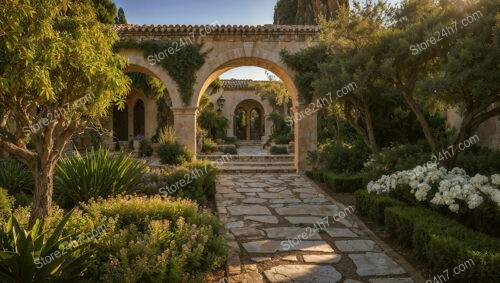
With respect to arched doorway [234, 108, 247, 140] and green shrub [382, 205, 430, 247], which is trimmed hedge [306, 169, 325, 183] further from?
arched doorway [234, 108, 247, 140]

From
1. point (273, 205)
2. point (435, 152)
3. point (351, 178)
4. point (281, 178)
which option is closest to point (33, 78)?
point (273, 205)

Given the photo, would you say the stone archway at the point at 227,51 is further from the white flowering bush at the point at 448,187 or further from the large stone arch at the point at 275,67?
the white flowering bush at the point at 448,187

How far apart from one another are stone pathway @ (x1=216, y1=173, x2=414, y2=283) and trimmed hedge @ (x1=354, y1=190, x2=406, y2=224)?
32 cm

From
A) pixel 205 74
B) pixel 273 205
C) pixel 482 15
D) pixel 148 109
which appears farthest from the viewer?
pixel 148 109

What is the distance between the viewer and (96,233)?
3332mm

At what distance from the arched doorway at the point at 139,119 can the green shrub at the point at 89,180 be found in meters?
13.6

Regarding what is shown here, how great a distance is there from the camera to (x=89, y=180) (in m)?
5.62

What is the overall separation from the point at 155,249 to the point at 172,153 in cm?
813

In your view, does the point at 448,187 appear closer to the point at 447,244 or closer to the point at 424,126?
the point at 447,244

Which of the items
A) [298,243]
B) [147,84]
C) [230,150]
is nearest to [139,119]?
[147,84]

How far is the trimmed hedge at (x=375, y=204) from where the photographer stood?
5137 millimetres

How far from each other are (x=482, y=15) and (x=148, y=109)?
1605 cm

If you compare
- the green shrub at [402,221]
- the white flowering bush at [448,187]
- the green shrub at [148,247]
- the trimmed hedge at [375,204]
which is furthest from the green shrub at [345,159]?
the green shrub at [148,247]

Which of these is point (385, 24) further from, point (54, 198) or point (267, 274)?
point (54, 198)
